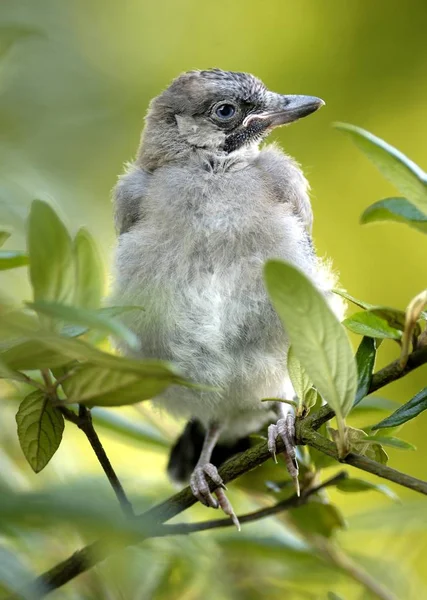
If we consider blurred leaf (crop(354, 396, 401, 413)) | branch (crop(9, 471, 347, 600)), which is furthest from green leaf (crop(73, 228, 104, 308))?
blurred leaf (crop(354, 396, 401, 413))

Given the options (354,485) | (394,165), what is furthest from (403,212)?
(354,485)

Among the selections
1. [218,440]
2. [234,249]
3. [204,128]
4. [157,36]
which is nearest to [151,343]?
[234,249]

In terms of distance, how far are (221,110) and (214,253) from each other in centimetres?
73

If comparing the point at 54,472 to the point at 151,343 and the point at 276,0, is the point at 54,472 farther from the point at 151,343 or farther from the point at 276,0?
the point at 276,0

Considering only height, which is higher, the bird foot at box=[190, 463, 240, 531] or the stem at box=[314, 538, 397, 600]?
the bird foot at box=[190, 463, 240, 531]

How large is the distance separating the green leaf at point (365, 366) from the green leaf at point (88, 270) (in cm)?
34

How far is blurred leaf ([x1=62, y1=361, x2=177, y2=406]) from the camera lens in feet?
2.74

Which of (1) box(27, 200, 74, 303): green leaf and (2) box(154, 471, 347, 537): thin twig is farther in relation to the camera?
(2) box(154, 471, 347, 537): thin twig

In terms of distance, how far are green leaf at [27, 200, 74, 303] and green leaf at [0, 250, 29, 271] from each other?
0.17 ft

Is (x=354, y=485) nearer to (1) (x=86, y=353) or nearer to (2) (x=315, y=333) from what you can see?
(2) (x=315, y=333)

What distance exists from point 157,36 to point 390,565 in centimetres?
292

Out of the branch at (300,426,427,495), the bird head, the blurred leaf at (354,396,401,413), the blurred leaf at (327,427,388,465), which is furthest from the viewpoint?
the bird head

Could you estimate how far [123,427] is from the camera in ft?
5.34

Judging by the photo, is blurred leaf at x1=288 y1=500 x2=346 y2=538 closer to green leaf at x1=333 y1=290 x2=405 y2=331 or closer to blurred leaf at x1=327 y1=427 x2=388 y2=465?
blurred leaf at x1=327 y1=427 x2=388 y2=465
